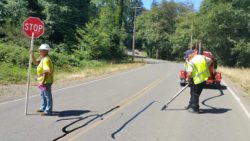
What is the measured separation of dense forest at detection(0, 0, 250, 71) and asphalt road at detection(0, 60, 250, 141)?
16.9m

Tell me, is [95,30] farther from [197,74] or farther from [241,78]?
[197,74]

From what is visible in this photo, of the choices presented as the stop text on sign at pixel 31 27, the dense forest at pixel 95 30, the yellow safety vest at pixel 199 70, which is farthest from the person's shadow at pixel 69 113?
the dense forest at pixel 95 30

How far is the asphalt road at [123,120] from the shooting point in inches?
359

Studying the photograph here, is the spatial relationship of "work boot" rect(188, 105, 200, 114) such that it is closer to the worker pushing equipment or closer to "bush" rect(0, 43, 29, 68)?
the worker pushing equipment

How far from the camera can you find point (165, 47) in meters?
98.8

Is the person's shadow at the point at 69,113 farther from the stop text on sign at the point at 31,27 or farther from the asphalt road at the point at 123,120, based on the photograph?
the stop text on sign at the point at 31,27

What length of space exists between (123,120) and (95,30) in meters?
39.4

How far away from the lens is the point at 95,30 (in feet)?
164

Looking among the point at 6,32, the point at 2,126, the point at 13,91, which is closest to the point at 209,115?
the point at 2,126

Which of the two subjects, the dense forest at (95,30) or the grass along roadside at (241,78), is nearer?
the grass along roadside at (241,78)

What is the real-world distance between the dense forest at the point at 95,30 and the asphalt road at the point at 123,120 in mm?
16865

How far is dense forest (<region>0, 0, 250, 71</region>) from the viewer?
128 ft

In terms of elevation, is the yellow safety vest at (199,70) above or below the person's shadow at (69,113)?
above

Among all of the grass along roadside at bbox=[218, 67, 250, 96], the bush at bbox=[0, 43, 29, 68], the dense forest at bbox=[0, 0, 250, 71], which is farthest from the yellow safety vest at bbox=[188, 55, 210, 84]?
the bush at bbox=[0, 43, 29, 68]
